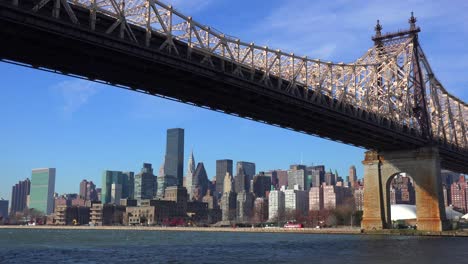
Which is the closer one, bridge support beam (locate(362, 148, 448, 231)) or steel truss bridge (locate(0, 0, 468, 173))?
steel truss bridge (locate(0, 0, 468, 173))

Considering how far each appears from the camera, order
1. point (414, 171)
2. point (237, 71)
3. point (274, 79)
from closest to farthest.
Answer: point (237, 71) < point (274, 79) < point (414, 171)

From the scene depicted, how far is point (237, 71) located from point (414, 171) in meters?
42.8

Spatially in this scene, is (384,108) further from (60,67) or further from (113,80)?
(60,67)

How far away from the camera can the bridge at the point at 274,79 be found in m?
36.9

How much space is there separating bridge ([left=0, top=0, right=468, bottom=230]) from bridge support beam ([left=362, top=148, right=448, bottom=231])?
150 mm

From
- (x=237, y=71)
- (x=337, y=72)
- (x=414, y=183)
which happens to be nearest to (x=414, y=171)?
(x=414, y=183)

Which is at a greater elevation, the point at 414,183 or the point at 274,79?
the point at 274,79

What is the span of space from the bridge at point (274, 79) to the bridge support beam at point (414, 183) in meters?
0.15

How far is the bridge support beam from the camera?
79.9 meters

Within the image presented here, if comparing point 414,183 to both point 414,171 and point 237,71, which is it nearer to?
point 414,171

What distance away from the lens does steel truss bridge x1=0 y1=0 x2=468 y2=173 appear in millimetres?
36344

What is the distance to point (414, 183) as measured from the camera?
82.6 metres

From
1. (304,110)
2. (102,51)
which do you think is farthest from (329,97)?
(102,51)

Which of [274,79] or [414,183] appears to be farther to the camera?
[414,183]
